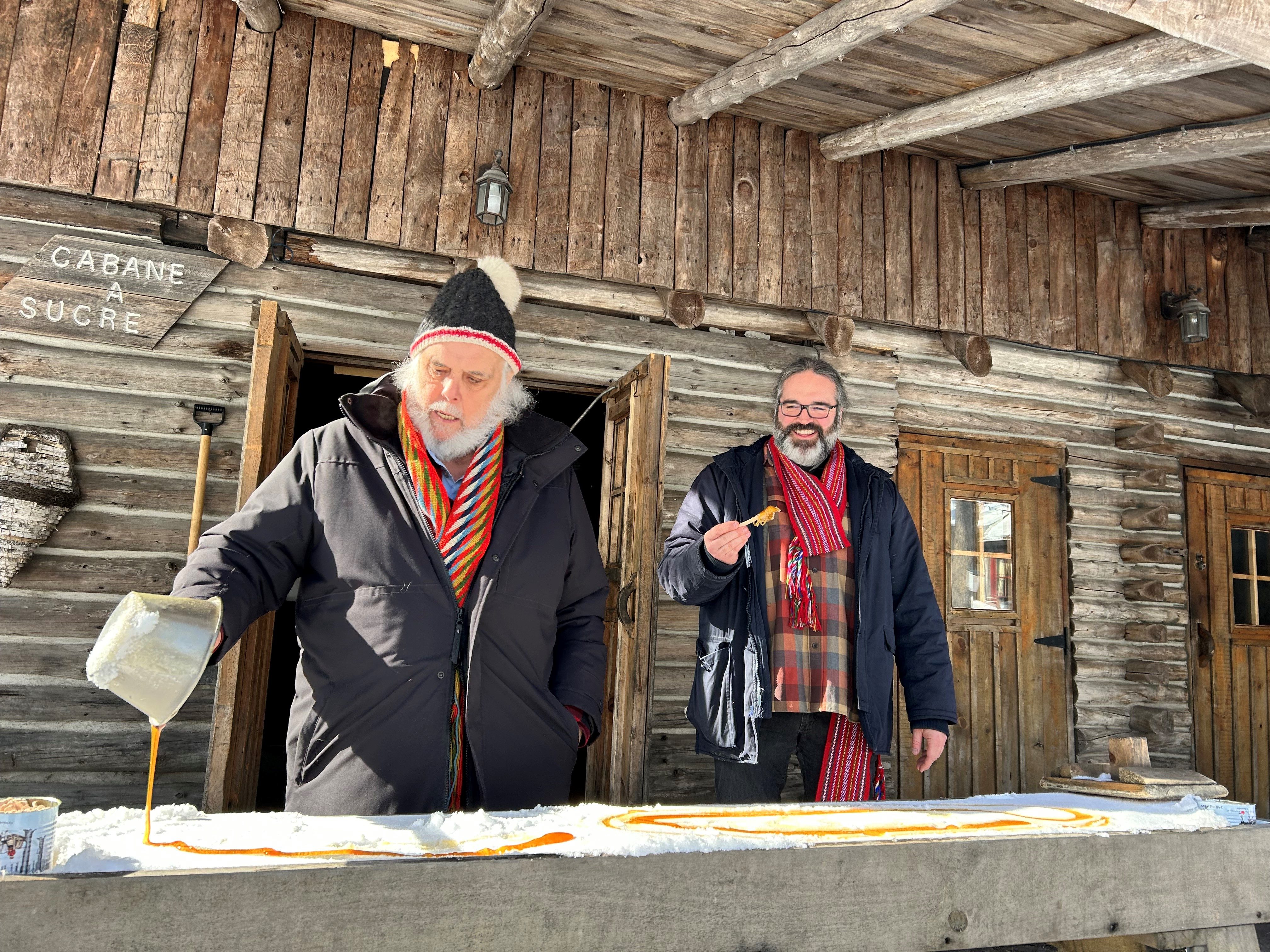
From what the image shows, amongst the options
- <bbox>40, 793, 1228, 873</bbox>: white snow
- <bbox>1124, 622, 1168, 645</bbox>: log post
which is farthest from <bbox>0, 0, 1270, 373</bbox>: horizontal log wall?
<bbox>40, 793, 1228, 873</bbox>: white snow

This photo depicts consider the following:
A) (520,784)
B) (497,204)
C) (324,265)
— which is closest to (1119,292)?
(497,204)

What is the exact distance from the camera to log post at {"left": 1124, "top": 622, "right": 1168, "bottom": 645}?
590 cm

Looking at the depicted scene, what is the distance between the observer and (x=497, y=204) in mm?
4449

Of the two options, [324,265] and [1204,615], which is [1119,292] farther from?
[324,265]

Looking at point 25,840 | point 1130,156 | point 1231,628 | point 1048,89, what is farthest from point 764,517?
point 1231,628

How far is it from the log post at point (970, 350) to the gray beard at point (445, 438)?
397 centimetres

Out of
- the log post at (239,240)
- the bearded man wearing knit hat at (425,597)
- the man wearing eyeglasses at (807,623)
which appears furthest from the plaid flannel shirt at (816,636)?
the log post at (239,240)

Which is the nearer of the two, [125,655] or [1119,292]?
[125,655]

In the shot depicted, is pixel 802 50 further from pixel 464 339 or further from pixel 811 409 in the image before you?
pixel 464 339

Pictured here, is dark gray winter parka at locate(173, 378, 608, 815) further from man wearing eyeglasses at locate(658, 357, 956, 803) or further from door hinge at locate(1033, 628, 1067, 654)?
door hinge at locate(1033, 628, 1067, 654)

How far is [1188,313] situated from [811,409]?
4.38 metres

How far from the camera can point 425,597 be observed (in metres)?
2.17

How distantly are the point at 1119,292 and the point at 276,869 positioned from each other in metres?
6.48

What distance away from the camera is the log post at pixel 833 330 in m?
5.26
